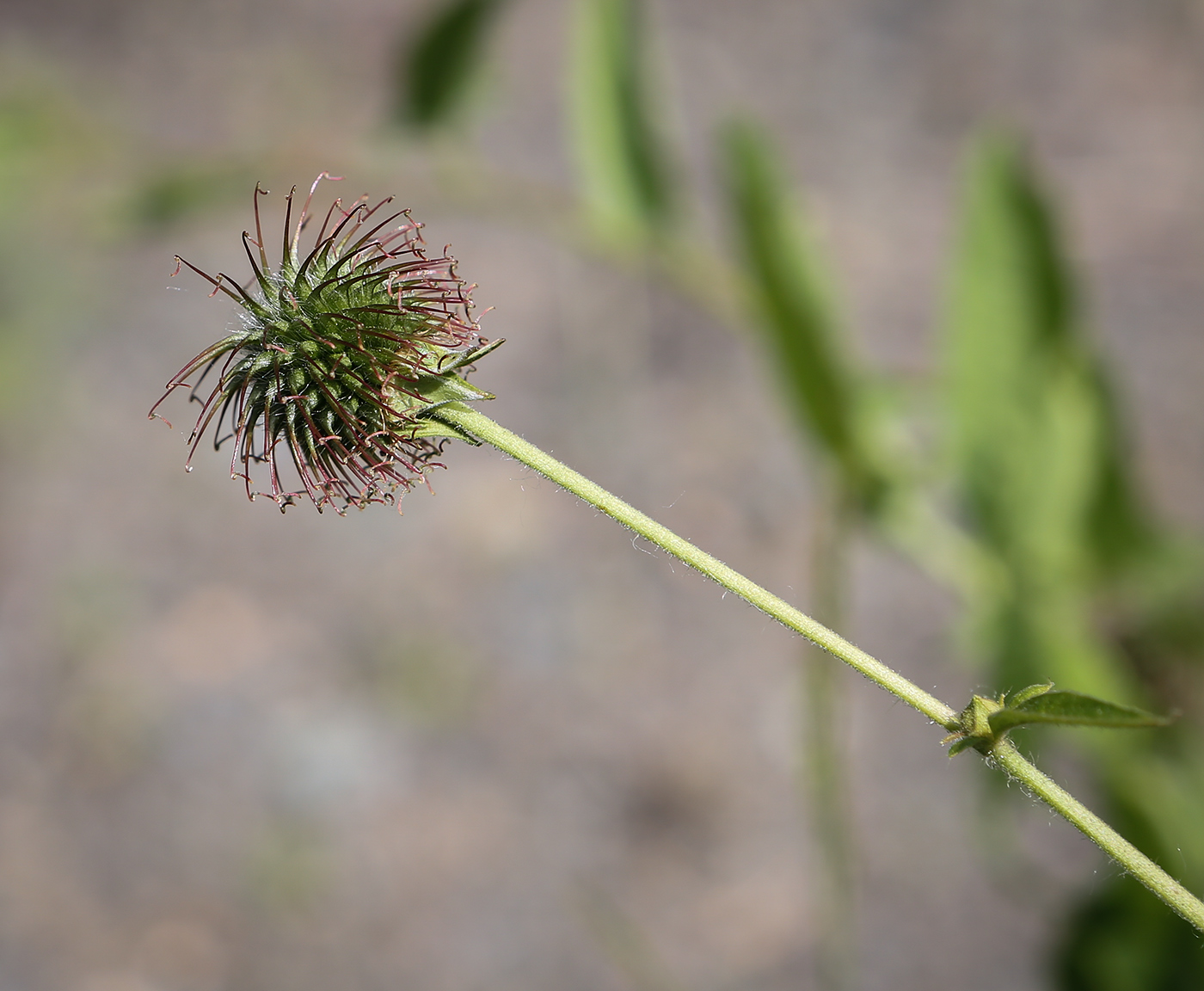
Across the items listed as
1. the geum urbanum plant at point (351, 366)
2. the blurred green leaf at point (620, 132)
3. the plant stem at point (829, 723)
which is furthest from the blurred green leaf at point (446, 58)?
the geum urbanum plant at point (351, 366)

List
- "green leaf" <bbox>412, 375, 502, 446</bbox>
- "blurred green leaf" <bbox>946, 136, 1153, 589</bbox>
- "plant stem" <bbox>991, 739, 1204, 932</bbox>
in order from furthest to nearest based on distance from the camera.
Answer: "blurred green leaf" <bbox>946, 136, 1153, 589</bbox> < "green leaf" <bbox>412, 375, 502, 446</bbox> < "plant stem" <bbox>991, 739, 1204, 932</bbox>

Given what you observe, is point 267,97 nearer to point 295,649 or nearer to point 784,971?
point 295,649

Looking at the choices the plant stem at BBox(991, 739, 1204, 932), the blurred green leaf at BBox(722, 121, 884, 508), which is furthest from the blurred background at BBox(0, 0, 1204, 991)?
the plant stem at BBox(991, 739, 1204, 932)

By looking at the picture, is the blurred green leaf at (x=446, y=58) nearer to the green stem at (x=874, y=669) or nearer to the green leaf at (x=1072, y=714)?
the green stem at (x=874, y=669)

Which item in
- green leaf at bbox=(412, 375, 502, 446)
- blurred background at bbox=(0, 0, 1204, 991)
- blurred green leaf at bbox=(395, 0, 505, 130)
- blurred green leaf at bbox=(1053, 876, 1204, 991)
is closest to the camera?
green leaf at bbox=(412, 375, 502, 446)

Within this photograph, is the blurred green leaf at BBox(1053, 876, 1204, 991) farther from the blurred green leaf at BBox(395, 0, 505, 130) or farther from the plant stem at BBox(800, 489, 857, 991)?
the blurred green leaf at BBox(395, 0, 505, 130)

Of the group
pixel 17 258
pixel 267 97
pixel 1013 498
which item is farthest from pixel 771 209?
pixel 17 258
